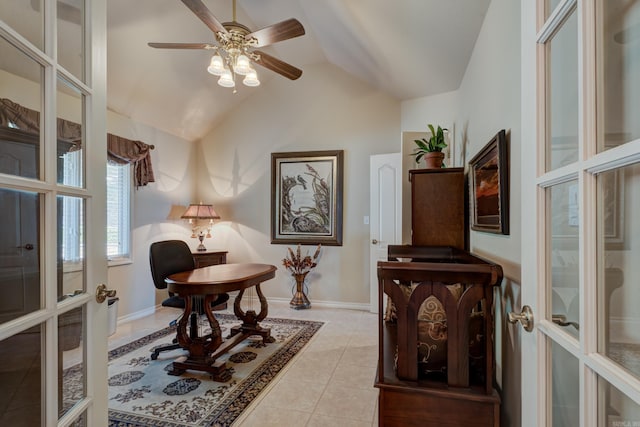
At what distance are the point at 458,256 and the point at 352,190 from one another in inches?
90.7

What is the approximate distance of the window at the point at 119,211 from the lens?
12.0 ft

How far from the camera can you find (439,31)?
2193 millimetres

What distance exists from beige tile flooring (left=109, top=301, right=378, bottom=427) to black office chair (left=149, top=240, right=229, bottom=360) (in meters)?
0.81

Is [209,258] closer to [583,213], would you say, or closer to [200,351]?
[200,351]

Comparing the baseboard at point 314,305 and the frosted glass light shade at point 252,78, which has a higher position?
the frosted glass light shade at point 252,78

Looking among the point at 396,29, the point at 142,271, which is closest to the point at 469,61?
the point at 396,29

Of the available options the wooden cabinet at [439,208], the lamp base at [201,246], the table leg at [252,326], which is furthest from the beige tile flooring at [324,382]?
the wooden cabinet at [439,208]

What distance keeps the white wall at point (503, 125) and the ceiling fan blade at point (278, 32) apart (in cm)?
122

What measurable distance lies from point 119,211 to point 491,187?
391cm

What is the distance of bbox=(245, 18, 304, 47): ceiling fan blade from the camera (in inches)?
85.5

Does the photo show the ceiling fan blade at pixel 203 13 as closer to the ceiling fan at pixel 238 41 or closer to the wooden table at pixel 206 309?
the ceiling fan at pixel 238 41

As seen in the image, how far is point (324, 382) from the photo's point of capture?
2.36 metres

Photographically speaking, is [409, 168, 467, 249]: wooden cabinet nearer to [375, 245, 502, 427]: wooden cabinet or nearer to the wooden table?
[375, 245, 502, 427]: wooden cabinet

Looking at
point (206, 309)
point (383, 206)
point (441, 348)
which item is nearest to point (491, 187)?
point (441, 348)
